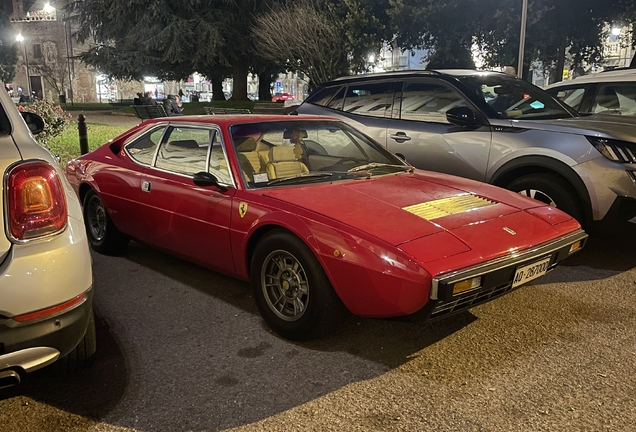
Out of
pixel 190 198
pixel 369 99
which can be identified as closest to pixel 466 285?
pixel 190 198

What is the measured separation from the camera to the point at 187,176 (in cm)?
417

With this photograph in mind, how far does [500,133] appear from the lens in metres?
5.38

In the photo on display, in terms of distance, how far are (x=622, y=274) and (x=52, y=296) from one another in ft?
14.2

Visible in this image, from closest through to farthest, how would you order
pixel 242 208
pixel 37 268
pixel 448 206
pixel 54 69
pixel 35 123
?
pixel 37 268 → pixel 448 206 → pixel 242 208 → pixel 35 123 → pixel 54 69

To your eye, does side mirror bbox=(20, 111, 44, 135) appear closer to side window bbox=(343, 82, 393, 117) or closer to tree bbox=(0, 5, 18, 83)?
side window bbox=(343, 82, 393, 117)

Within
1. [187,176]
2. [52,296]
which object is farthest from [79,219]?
[187,176]

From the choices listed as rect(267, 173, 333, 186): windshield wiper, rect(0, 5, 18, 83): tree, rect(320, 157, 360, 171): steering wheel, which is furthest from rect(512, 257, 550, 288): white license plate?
rect(0, 5, 18, 83): tree

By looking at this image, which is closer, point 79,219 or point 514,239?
point 79,219

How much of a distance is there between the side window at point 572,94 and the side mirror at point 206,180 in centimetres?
518

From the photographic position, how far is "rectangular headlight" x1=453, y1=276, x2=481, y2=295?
2840 mm

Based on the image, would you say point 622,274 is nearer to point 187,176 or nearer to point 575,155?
point 575,155

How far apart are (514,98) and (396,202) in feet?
10.1

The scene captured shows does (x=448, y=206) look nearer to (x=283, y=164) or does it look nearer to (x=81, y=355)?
(x=283, y=164)

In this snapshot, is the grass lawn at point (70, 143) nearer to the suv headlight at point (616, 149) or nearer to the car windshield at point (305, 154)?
the car windshield at point (305, 154)
